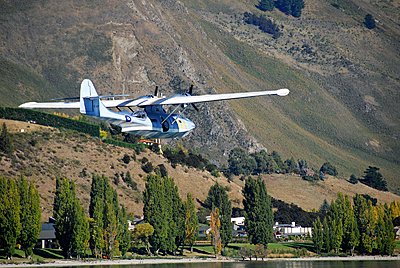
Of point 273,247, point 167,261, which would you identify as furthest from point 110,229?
point 273,247

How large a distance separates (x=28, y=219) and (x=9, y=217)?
2949 mm

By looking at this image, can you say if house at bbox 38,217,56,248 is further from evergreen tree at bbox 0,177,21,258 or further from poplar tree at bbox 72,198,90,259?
evergreen tree at bbox 0,177,21,258

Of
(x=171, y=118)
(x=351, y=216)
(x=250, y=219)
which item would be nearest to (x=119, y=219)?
(x=250, y=219)

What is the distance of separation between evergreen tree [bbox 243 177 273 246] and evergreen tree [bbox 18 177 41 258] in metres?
→ 40.4

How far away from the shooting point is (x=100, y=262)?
15012 cm

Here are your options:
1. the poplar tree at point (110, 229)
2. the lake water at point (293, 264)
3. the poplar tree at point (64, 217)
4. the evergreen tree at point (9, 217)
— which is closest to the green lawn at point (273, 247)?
the lake water at point (293, 264)

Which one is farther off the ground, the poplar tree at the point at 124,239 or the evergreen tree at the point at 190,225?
the evergreen tree at the point at 190,225

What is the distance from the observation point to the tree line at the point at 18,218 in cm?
14400

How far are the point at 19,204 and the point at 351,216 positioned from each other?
5617cm

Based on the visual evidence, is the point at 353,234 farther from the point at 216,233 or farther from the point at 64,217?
the point at 64,217

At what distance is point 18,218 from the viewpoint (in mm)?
145875

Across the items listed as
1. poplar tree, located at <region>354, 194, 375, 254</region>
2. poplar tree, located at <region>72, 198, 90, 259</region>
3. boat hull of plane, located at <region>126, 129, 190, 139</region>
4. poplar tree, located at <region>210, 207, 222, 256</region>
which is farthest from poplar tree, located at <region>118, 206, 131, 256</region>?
boat hull of plane, located at <region>126, 129, 190, 139</region>

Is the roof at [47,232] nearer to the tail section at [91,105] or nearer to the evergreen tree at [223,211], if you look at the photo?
the evergreen tree at [223,211]

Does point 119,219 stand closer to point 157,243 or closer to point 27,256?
point 157,243
